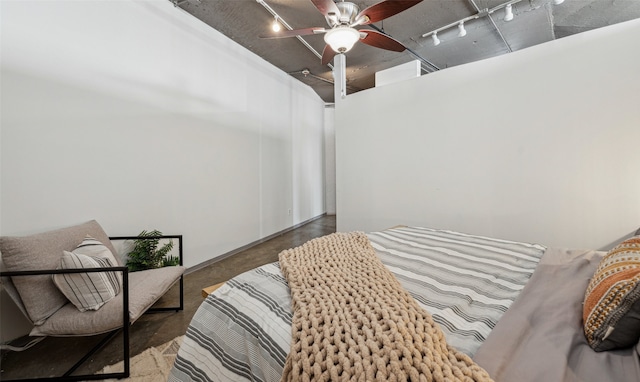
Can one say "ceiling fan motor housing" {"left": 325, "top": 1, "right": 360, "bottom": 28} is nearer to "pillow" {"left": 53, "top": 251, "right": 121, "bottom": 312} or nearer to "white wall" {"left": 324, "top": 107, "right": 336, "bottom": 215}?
"pillow" {"left": 53, "top": 251, "right": 121, "bottom": 312}

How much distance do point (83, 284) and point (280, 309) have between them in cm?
138

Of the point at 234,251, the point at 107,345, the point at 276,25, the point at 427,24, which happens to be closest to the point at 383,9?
the point at 276,25

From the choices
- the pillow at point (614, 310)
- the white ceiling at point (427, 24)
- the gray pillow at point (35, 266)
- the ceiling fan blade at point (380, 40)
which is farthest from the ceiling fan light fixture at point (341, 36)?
the gray pillow at point (35, 266)

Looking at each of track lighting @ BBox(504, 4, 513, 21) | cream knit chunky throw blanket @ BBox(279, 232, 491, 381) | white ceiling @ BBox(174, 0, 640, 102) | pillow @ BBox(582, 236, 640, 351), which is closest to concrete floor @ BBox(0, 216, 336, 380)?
cream knit chunky throw blanket @ BBox(279, 232, 491, 381)

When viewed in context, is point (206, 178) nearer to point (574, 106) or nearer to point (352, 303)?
point (352, 303)

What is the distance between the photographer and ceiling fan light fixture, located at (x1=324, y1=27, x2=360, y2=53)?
6.97 ft

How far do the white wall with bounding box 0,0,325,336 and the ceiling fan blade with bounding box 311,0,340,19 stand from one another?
5.95 ft

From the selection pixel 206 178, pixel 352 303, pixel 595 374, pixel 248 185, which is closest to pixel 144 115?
pixel 206 178

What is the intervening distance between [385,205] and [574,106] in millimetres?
2089

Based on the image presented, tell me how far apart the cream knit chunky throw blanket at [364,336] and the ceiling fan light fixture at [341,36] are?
6.52ft

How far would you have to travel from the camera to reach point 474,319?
0.84 m

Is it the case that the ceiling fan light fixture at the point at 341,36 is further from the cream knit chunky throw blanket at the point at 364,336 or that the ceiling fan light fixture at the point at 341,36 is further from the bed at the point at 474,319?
the cream knit chunky throw blanket at the point at 364,336

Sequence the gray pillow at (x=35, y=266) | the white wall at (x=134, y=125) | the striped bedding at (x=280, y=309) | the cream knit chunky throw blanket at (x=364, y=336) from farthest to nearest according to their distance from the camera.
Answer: the white wall at (x=134, y=125), the gray pillow at (x=35, y=266), the striped bedding at (x=280, y=309), the cream knit chunky throw blanket at (x=364, y=336)

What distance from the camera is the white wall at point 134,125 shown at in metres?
Result: 1.80
